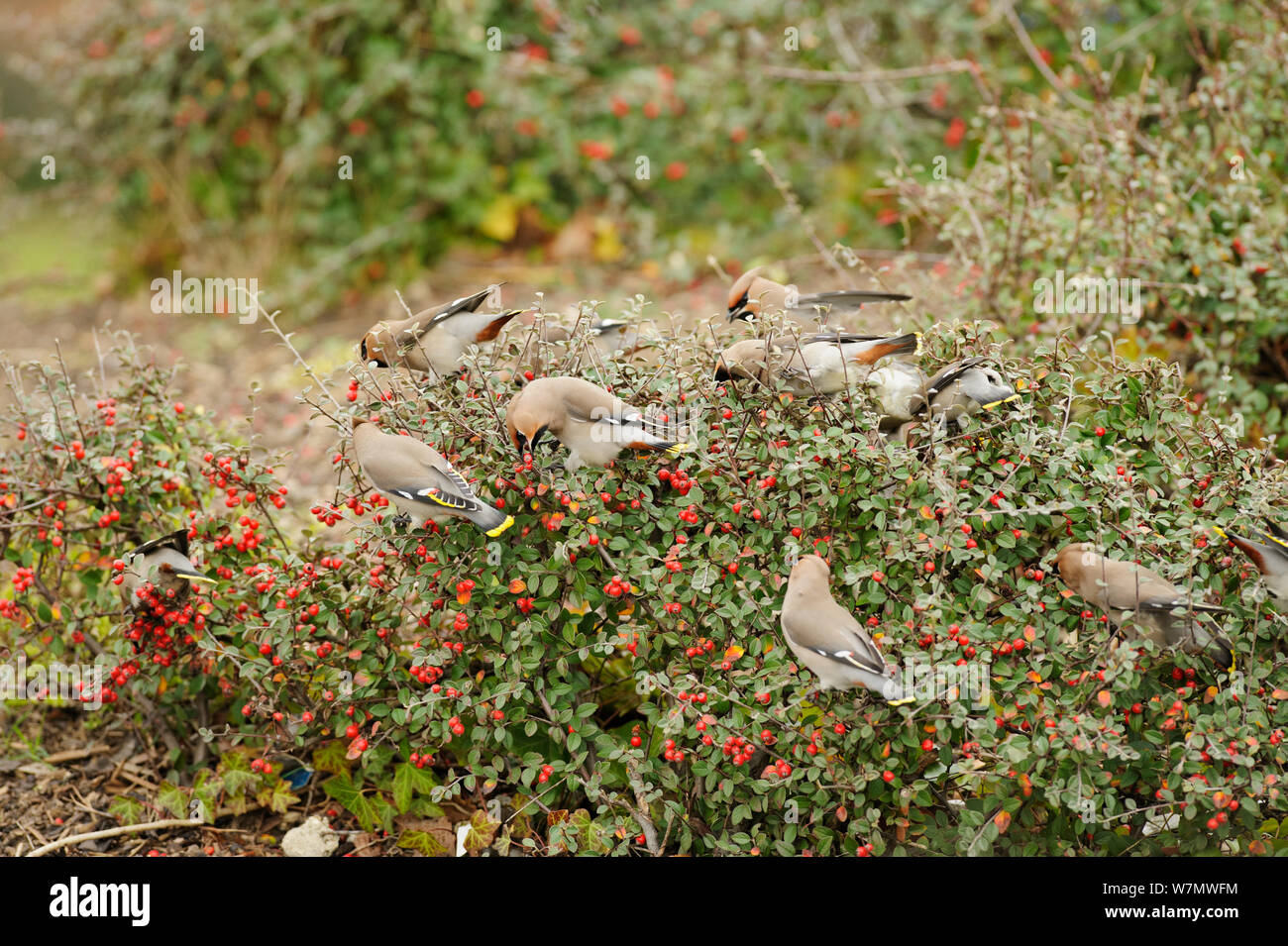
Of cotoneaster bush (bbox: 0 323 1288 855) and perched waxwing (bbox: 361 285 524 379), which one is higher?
perched waxwing (bbox: 361 285 524 379)

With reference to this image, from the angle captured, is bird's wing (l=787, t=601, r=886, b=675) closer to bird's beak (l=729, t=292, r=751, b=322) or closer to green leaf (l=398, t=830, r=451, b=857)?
bird's beak (l=729, t=292, r=751, b=322)

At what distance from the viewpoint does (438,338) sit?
337cm

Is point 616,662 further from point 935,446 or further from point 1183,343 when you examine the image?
point 1183,343

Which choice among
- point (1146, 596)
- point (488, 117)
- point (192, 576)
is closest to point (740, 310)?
point (1146, 596)

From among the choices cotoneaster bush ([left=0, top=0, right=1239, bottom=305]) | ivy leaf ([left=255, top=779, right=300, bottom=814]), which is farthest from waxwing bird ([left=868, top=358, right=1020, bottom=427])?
cotoneaster bush ([left=0, top=0, right=1239, bottom=305])

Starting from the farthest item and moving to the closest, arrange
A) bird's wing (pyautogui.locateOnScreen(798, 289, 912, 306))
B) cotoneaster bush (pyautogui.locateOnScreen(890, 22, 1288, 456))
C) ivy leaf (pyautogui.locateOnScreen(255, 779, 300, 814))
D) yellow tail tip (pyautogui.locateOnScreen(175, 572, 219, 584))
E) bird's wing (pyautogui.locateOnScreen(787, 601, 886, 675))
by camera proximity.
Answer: cotoneaster bush (pyautogui.locateOnScreen(890, 22, 1288, 456))
bird's wing (pyautogui.locateOnScreen(798, 289, 912, 306))
ivy leaf (pyautogui.locateOnScreen(255, 779, 300, 814))
yellow tail tip (pyautogui.locateOnScreen(175, 572, 219, 584))
bird's wing (pyautogui.locateOnScreen(787, 601, 886, 675))

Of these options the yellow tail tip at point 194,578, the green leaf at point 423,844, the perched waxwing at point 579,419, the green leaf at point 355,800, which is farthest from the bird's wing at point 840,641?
the yellow tail tip at point 194,578

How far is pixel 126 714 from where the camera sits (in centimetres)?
374

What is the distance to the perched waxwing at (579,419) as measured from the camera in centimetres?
293

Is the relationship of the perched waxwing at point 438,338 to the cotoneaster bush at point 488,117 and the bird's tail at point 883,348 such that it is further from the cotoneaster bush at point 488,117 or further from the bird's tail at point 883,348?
the cotoneaster bush at point 488,117

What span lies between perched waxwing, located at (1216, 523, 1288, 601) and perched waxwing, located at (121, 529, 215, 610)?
9.00 feet

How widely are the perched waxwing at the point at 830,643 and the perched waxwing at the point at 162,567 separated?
5.40 ft

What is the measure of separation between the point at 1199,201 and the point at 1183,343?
59 centimetres

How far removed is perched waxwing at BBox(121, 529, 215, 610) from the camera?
331 cm
